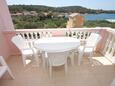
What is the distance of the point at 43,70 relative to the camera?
3.05 metres

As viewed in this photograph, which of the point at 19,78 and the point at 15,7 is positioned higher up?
the point at 15,7

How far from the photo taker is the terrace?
2.62 m

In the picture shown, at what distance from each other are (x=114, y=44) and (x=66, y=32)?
4.45ft

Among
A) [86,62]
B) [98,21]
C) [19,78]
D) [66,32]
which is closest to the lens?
[19,78]

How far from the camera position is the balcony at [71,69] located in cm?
261

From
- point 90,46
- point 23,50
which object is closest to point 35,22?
point 23,50

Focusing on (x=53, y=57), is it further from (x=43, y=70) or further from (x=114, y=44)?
(x=114, y=44)

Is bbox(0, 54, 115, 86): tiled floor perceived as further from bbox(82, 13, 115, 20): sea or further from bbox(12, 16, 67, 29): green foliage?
Result: bbox(82, 13, 115, 20): sea

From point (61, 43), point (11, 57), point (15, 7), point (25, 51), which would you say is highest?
A: point (15, 7)

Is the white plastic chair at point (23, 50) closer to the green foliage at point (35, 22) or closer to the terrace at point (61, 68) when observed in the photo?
the terrace at point (61, 68)

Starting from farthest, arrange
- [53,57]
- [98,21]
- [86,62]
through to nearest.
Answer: [98,21] → [86,62] → [53,57]

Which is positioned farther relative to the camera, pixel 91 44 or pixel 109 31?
pixel 109 31

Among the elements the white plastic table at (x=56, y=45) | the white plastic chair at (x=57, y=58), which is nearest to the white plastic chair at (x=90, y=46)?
the white plastic table at (x=56, y=45)

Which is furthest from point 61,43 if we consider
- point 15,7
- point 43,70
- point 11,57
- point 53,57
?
point 15,7
